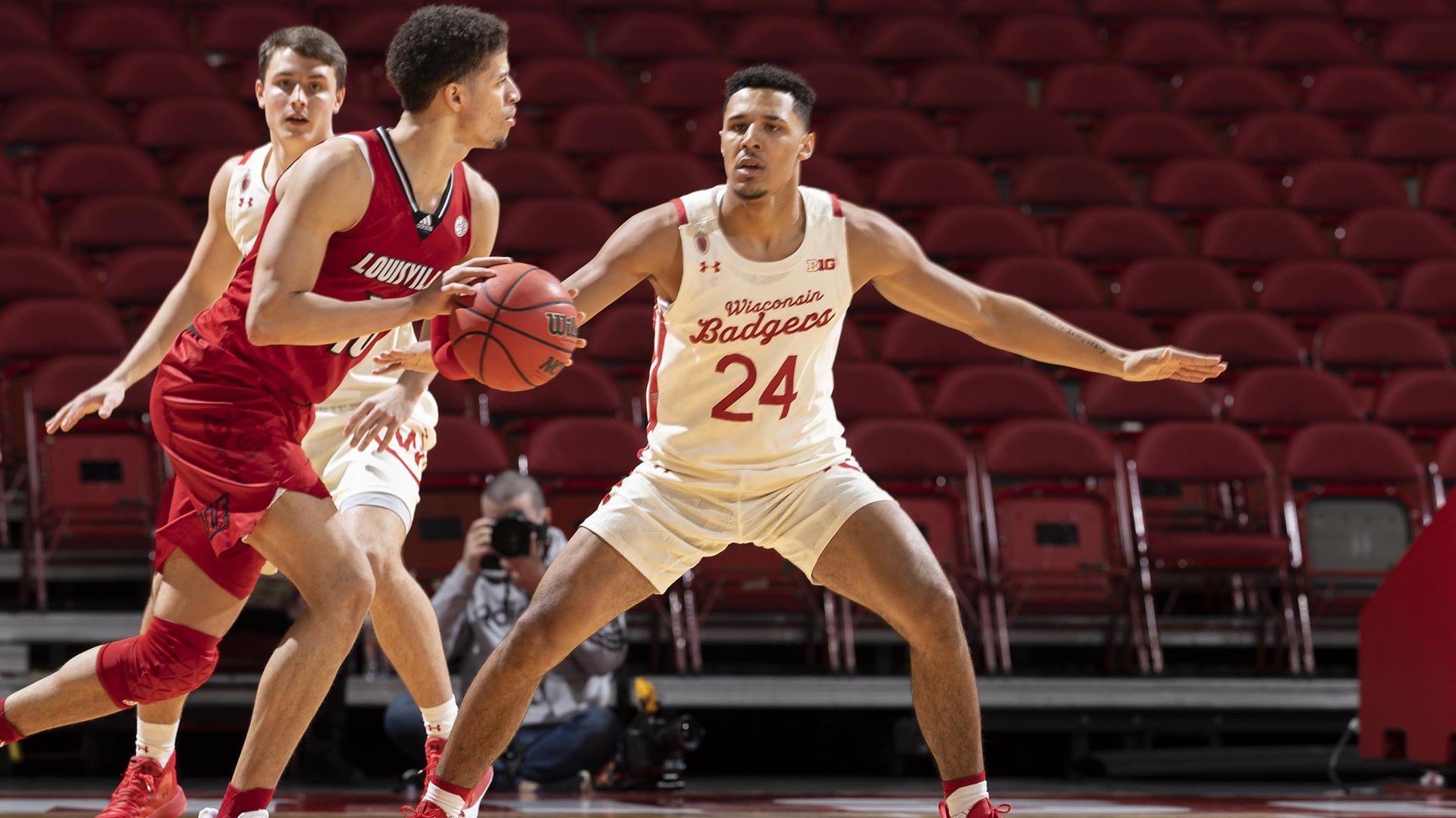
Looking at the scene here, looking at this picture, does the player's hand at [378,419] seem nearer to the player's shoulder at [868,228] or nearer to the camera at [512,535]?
the player's shoulder at [868,228]

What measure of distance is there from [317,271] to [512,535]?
8.79ft

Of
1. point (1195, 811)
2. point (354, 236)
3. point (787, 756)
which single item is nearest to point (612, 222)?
point (787, 756)

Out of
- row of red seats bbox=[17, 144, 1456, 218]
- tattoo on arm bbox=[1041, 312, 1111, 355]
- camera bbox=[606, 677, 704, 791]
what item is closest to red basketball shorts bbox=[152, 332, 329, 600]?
tattoo on arm bbox=[1041, 312, 1111, 355]

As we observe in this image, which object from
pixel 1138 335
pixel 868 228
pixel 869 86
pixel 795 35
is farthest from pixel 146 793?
pixel 795 35

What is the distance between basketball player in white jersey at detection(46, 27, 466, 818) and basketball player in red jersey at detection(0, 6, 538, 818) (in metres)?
0.17

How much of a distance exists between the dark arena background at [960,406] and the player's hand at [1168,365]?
199 centimetres

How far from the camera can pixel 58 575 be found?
7316 millimetres

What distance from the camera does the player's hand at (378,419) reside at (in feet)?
12.2

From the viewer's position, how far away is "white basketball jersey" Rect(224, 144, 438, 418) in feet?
14.5

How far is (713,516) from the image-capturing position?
383 centimetres

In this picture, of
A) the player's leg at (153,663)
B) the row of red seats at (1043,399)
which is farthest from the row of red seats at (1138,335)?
the player's leg at (153,663)

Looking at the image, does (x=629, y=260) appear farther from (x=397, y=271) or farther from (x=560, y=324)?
(x=397, y=271)

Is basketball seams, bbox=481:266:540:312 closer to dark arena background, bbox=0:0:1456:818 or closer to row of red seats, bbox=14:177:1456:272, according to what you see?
dark arena background, bbox=0:0:1456:818

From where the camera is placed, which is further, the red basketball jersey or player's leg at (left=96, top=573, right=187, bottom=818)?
player's leg at (left=96, top=573, right=187, bottom=818)
